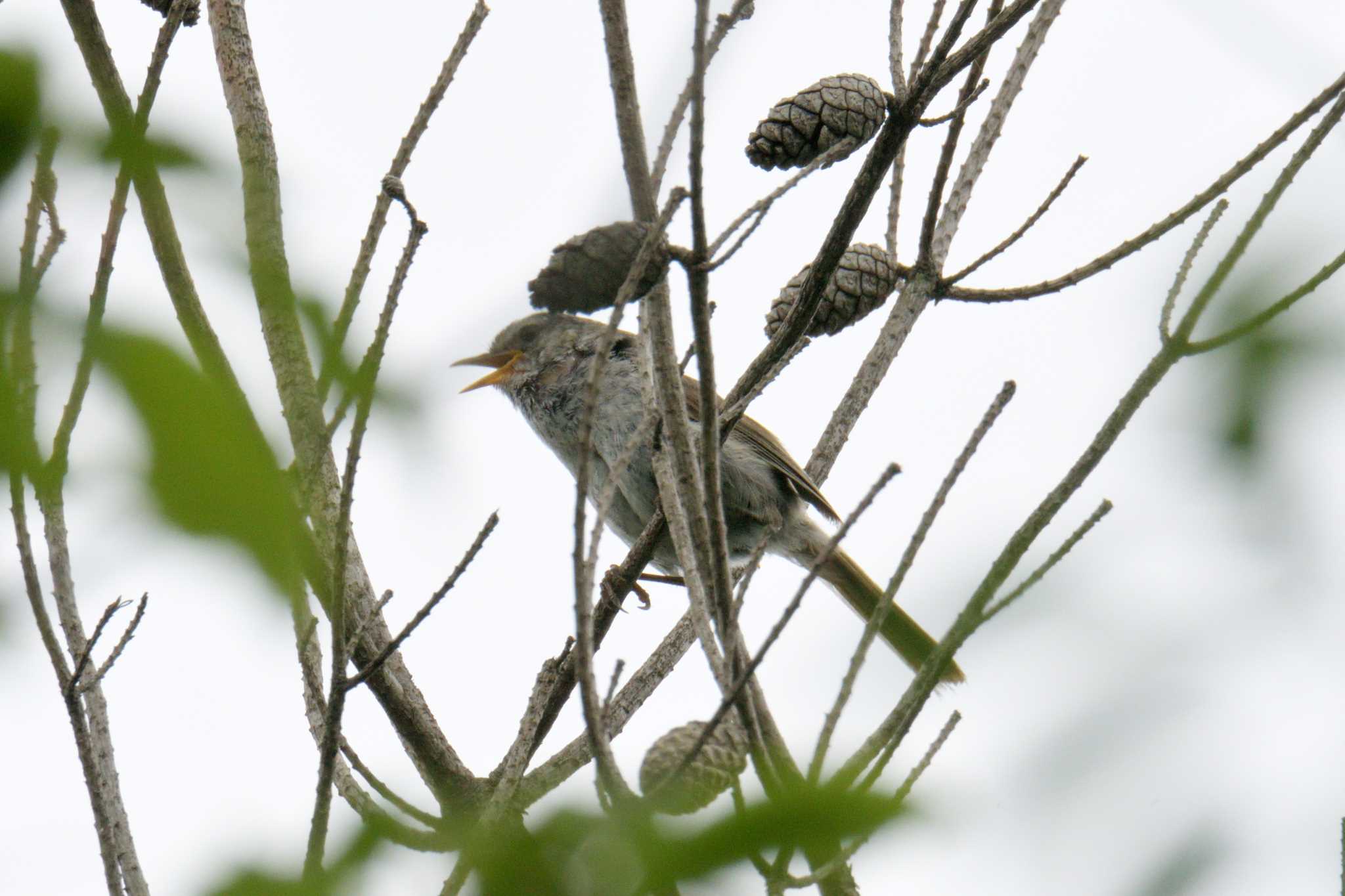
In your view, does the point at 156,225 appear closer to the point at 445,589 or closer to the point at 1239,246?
the point at 445,589

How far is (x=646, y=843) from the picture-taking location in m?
0.99

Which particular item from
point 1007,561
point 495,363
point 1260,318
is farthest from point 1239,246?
point 495,363

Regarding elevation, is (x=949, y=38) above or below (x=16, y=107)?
above

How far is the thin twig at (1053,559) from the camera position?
6.57 feet

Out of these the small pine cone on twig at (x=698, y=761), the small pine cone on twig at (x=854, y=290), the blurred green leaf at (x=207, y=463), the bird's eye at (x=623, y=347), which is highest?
the bird's eye at (x=623, y=347)

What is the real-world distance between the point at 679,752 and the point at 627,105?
1.08 metres

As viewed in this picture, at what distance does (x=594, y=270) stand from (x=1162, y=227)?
4.88 ft

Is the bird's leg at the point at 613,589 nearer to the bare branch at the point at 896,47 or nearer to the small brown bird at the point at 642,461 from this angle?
the small brown bird at the point at 642,461

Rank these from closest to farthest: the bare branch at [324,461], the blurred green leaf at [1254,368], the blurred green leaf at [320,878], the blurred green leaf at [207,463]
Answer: the blurred green leaf at [207,463] < the blurred green leaf at [320,878] < the blurred green leaf at [1254,368] < the bare branch at [324,461]

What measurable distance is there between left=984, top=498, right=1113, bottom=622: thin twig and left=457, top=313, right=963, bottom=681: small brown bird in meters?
3.41

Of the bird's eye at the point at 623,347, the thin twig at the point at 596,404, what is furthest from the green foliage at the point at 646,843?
the bird's eye at the point at 623,347

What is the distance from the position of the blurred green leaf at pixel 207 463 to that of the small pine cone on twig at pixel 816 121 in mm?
2484

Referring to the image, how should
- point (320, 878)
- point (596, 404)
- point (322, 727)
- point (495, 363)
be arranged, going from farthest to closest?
point (495, 363), point (322, 727), point (596, 404), point (320, 878)

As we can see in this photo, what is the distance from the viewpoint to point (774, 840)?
867 millimetres
